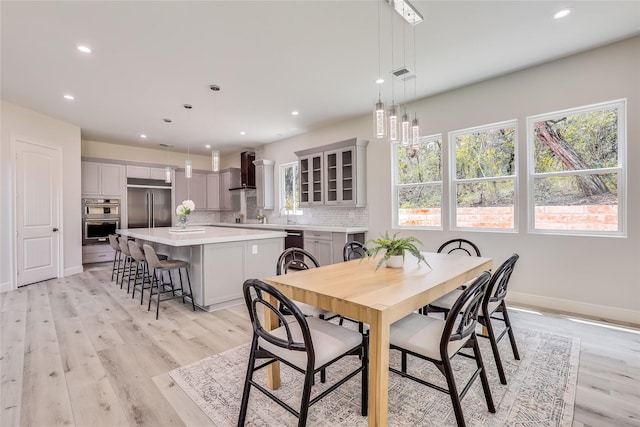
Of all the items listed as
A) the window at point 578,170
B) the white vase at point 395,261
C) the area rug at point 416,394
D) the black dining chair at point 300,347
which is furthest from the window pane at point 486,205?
the black dining chair at point 300,347

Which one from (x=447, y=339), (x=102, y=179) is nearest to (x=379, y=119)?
(x=447, y=339)

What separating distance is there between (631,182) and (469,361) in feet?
8.27

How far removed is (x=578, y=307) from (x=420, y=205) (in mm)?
2182

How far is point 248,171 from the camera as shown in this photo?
755 cm

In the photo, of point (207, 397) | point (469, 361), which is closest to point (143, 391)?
point (207, 397)

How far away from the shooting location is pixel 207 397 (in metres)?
1.88

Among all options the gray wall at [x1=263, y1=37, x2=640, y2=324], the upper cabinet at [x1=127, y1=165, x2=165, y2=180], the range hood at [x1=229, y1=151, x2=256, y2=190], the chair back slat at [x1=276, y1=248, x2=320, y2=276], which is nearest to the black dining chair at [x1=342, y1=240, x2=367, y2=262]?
the chair back slat at [x1=276, y1=248, x2=320, y2=276]

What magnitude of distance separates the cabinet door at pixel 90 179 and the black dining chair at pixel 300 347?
665 centimetres

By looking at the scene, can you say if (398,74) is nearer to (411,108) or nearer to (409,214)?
(411,108)

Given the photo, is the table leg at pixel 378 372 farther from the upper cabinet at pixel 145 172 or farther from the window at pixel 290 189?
the upper cabinet at pixel 145 172

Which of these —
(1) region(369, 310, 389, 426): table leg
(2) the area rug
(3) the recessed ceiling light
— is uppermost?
(3) the recessed ceiling light

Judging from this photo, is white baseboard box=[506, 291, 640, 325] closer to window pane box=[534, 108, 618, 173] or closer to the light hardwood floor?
the light hardwood floor

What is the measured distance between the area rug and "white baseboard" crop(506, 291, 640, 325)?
1.08 meters

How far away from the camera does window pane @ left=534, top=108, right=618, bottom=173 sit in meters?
3.13
